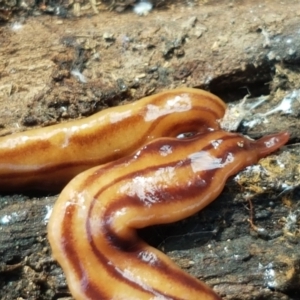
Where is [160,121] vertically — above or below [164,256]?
above

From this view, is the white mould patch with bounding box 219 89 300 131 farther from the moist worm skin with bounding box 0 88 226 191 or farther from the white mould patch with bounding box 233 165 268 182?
the white mould patch with bounding box 233 165 268 182

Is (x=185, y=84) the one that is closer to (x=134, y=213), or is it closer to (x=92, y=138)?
(x=92, y=138)

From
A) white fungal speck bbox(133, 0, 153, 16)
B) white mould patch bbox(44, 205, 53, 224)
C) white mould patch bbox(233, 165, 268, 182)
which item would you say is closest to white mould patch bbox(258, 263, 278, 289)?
white mould patch bbox(233, 165, 268, 182)

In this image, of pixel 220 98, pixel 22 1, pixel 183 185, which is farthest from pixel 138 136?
pixel 22 1

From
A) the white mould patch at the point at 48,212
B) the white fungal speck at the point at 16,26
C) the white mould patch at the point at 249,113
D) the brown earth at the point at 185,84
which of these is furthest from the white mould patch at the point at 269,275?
the white fungal speck at the point at 16,26

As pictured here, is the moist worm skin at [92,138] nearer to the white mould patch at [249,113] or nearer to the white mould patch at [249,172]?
the white mould patch at [249,113]

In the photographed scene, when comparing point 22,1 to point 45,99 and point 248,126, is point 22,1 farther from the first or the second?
point 248,126

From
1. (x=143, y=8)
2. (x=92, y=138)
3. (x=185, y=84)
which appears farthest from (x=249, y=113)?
(x=143, y=8)
